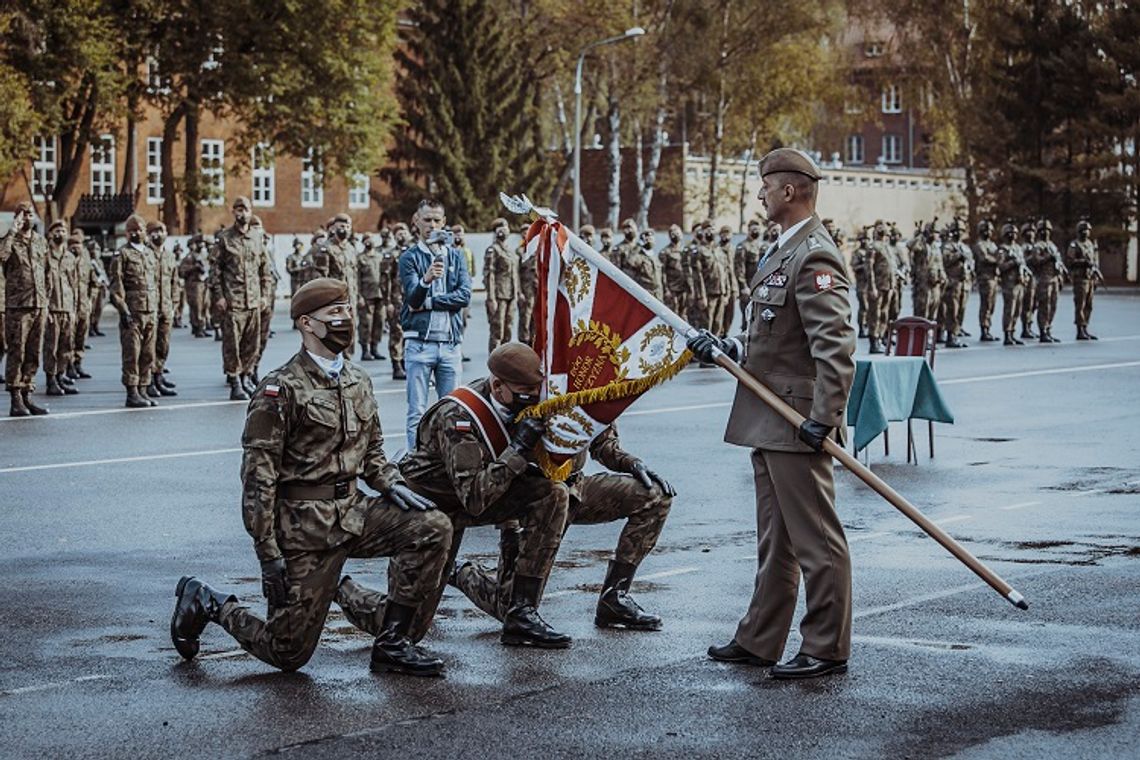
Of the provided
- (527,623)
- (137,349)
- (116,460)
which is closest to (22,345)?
(137,349)

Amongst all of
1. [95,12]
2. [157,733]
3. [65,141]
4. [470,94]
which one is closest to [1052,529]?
[157,733]

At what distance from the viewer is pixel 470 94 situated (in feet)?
204

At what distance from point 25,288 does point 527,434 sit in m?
14.7

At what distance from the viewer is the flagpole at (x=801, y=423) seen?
7551mm

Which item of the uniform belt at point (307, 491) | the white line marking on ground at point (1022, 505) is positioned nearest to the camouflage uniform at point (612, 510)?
the uniform belt at point (307, 491)

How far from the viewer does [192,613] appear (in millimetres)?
8086

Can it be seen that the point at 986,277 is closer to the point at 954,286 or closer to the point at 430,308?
the point at 954,286

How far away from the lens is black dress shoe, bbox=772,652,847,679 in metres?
7.79

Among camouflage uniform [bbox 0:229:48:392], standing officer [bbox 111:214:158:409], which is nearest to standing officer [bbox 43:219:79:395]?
camouflage uniform [bbox 0:229:48:392]

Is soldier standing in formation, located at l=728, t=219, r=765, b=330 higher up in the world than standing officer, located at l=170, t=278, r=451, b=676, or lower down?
higher up

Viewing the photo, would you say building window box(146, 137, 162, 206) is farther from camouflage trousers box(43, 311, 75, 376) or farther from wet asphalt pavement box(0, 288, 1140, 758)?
wet asphalt pavement box(0, 288, 1140, 758)

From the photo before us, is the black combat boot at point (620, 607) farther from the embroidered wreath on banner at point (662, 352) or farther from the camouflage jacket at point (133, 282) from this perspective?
the camouflage jacket at point (133, 282)

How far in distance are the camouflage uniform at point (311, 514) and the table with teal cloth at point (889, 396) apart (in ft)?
22.8

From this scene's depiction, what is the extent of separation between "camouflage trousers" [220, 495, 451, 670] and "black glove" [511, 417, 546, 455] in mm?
447
